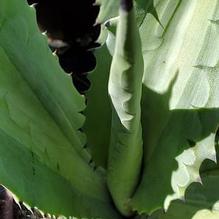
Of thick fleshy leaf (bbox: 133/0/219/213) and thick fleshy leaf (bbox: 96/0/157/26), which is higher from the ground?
thick fleshy leaf (bbox: 96/0/157/26)

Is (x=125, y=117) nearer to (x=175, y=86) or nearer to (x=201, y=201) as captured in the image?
(x=175, y=86)

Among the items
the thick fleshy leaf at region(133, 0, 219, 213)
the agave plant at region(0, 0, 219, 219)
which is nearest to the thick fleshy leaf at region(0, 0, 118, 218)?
the agave plant at region(0, 0, 219, 219)

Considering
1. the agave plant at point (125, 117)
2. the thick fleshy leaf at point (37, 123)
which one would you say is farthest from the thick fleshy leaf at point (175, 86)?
the thick fleshy leaf at point (37, 123)

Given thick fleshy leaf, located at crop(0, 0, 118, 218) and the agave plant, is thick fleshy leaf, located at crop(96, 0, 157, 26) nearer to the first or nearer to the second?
the agave plant

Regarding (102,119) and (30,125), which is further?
(102,119)

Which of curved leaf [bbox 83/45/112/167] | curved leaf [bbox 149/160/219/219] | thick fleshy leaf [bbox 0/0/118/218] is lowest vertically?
curved leaf [bbox 149/160/219/219]

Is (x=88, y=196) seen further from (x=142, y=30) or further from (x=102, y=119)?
(x=142, y=30)

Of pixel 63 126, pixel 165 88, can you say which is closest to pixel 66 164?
pixel 63 126
